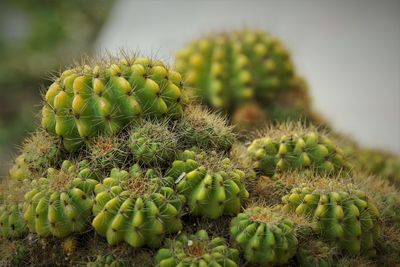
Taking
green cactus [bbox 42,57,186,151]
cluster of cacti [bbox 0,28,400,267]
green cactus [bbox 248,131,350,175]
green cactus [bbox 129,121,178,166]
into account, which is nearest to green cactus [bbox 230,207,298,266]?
cluster of cacti [bbox 0,28,400,267]

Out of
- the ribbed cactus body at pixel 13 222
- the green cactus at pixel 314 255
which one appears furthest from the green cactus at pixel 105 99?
the green cactus at pixel 314 255

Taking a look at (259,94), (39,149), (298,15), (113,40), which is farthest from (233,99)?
(298,15)

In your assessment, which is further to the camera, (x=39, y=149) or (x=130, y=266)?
(x=39, y=149)

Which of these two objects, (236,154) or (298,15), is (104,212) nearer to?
(236,154)

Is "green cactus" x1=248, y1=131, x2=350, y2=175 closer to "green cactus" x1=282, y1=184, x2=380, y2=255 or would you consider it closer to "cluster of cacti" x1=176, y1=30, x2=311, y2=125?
"green cactus" x1=282, y1=184, x2=380, y2=255

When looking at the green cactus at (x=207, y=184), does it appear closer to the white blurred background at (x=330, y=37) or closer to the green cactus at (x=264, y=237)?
the green cactus at (x=264, y=237)

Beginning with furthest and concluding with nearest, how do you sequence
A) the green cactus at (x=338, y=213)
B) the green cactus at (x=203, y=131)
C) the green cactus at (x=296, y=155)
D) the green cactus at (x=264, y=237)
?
the green cactus at (x=296, y=155) < the green cactus at (x=203, y=131) < the green cactus at (x=338, y=213) < the green cactus at (x=264, y=237)

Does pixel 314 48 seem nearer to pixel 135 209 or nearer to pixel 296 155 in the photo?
pixel 296 155
